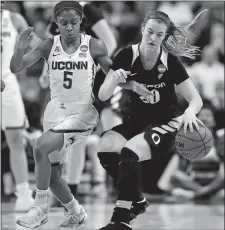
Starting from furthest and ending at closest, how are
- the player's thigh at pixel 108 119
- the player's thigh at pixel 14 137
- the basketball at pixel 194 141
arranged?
the player's thigh at pixel 108 119 → the player's thigh at pixel 14 137 → the basketball at pixel 194 141

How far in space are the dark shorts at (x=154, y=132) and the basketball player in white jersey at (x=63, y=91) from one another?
0.98 ft

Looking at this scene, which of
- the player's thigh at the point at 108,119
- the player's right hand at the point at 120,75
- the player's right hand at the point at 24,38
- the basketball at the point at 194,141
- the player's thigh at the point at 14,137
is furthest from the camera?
the player's thigh at the point at 108,119

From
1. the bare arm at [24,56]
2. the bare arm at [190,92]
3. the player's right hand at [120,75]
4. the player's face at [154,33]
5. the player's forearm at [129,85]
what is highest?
the player's face at [154,33]

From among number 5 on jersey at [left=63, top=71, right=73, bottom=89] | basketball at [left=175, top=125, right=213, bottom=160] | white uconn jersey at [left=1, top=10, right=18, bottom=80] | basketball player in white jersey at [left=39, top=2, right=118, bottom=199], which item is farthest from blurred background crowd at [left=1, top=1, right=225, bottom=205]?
basketball at [left=175, top=125, right=213, bottom=160]

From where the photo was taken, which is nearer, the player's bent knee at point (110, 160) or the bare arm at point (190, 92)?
the bare arm at point (190, 92)

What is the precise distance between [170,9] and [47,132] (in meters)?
7.30

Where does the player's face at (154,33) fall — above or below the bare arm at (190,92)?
above

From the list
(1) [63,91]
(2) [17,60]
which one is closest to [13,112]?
(1) [63,91]

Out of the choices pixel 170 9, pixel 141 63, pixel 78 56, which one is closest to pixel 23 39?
pixel 78 56

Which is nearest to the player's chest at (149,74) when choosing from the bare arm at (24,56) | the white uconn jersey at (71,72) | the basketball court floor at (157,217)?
the white uconn jersey at (71,72)

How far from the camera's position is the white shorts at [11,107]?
302 inches

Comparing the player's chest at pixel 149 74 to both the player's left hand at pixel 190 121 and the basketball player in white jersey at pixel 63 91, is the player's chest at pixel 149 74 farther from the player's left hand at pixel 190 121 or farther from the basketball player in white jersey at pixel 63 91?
the player's left hand at pixel 190 121

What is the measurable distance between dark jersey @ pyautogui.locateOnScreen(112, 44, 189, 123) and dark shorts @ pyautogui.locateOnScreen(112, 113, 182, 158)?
0.06 m

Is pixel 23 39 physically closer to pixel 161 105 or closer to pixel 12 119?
pixel 161 105
